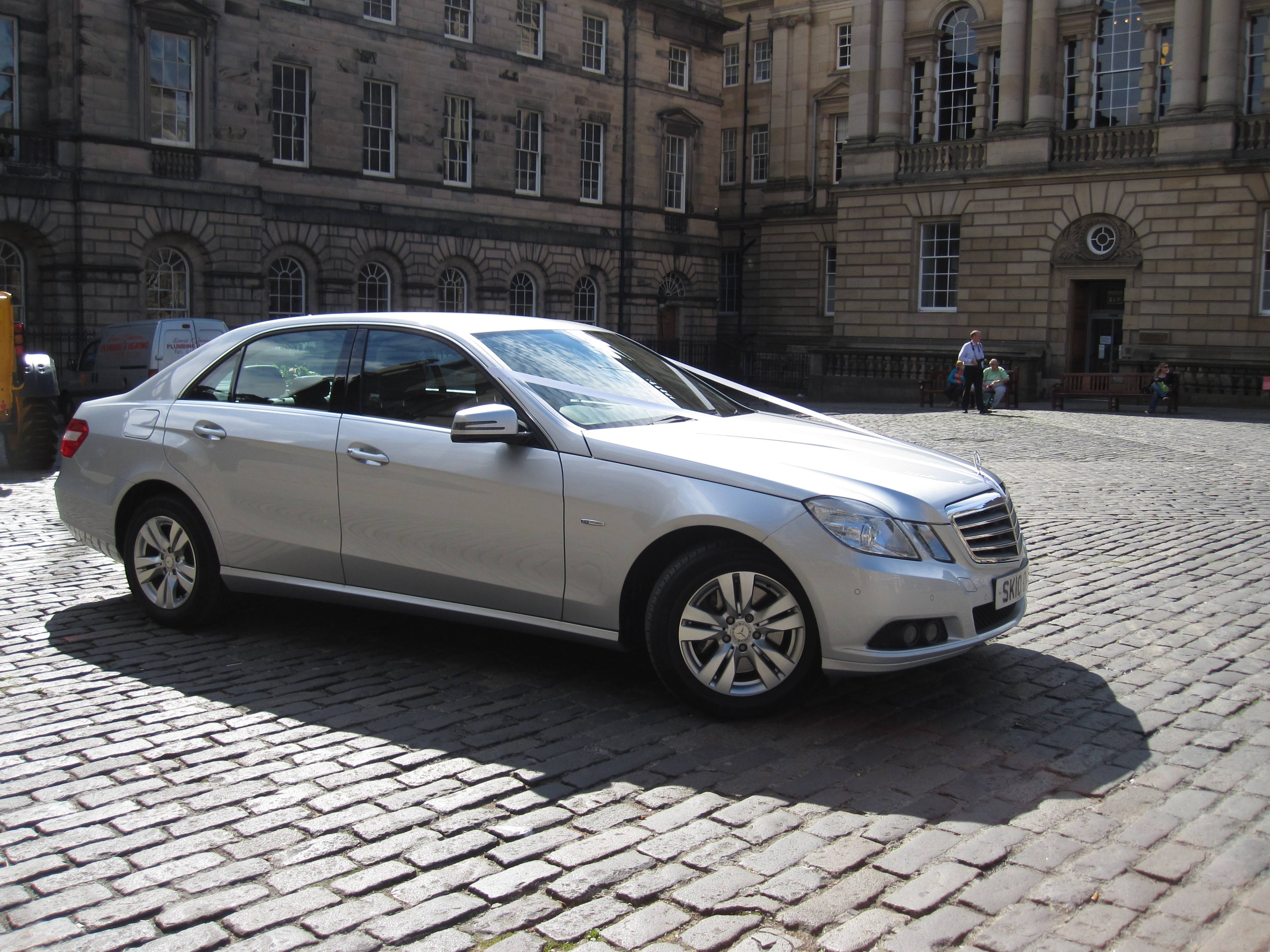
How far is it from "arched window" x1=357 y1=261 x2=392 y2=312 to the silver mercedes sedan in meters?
30.4

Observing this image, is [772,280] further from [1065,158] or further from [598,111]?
[1065,158]

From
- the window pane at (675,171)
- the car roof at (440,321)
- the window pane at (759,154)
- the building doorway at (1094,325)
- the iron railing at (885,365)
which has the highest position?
the window pane at (759,154)

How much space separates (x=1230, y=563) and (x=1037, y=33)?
102 feet

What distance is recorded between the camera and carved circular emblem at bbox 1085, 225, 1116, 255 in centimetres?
3459

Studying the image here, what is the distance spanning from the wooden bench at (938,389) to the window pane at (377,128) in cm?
1772

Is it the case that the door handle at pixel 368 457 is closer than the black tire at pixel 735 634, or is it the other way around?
the black tire at pixel 735 634

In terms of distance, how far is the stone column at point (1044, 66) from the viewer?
3525 centimetres

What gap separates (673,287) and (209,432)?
41.1 metres

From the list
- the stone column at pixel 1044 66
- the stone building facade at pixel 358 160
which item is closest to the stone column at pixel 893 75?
the stone column at pixel 1044 66

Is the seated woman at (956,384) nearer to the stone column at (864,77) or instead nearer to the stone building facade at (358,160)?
the stone column at (864,77)

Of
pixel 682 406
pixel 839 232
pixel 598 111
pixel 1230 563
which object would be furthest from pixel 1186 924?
pixel 598 111

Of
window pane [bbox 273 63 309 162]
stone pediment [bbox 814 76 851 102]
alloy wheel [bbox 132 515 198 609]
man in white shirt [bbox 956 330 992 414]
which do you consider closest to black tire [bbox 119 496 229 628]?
alloy wheel [bbox 132 515 198 609]

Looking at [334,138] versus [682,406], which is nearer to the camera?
[682,406]

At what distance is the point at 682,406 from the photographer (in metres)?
6.05
